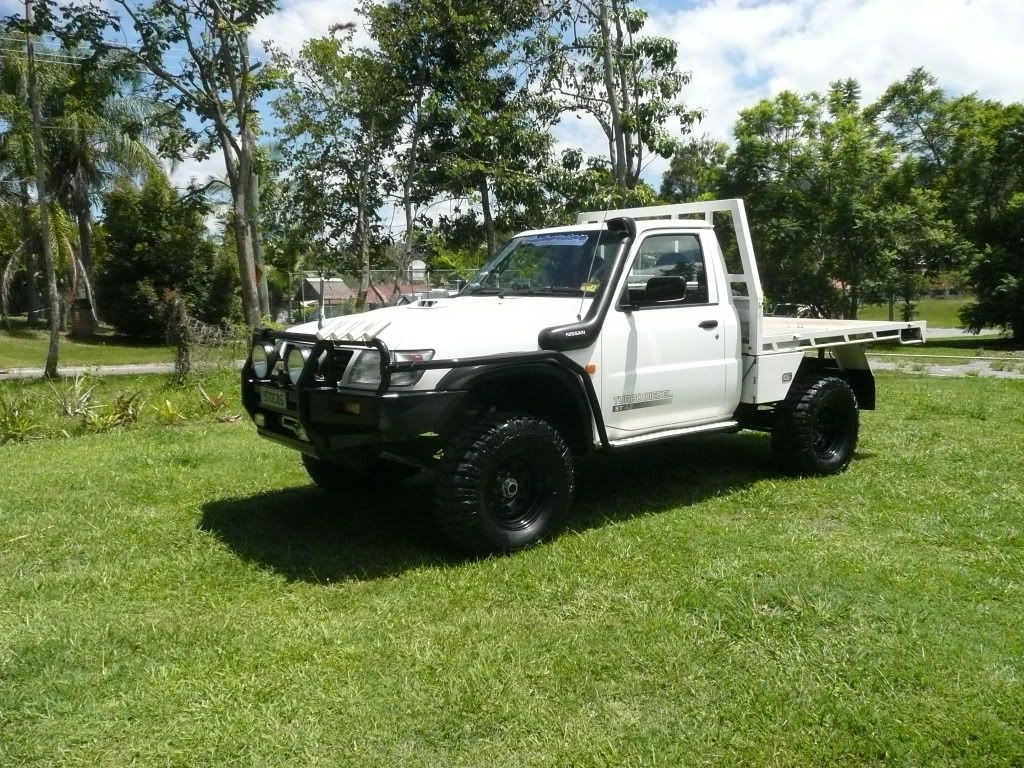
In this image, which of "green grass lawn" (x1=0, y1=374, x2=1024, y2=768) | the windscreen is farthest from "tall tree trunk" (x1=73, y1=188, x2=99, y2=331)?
the windscreen

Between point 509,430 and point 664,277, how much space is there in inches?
57.0

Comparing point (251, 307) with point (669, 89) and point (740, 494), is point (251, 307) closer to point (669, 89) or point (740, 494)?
point (669, 89)

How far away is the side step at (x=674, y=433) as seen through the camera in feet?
18.1

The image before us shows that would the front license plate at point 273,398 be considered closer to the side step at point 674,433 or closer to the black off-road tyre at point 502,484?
the black off-road tyre at point 502,484

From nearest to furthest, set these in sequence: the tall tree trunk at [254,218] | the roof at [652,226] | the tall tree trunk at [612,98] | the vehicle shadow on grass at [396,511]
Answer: the vehicle shadow on grass at [396,511], the roof at [652,226], the tall tree trunk at [612,98], the tall tree trunk at [254,218]

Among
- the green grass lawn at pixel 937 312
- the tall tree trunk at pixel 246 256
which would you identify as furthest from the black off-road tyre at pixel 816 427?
the green grass lawn at pixel 937 312

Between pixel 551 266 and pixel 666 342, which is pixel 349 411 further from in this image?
pixel 666 342

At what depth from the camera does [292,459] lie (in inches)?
293

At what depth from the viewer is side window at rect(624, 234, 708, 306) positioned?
5578mm

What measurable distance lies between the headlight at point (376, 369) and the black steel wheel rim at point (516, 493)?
744mm

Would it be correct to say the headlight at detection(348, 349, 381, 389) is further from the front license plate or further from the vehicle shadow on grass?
the vehicle shadow on grass

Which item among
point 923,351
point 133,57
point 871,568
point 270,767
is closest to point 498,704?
point 270,767

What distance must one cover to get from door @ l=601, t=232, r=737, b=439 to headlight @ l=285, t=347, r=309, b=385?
173cm

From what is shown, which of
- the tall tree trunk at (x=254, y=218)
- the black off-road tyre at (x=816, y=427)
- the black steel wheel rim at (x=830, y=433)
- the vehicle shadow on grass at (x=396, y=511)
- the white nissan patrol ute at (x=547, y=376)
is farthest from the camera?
the tall tree trunk at (x=254, y=218)
